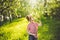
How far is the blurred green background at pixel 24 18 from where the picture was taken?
8.41 feet

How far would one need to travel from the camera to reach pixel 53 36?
8.45 ft

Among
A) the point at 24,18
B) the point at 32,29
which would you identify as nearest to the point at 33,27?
the point at 32,29

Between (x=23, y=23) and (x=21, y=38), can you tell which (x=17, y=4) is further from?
(x=21, y=38)

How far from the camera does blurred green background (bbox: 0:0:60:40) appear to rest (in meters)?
2.56

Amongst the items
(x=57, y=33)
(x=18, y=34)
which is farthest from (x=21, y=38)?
(x=57, y=33)

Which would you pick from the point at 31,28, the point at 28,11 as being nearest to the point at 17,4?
the point at 28,11

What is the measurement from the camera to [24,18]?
2559mm

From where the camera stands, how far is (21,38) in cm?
255

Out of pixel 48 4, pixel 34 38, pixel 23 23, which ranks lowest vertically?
pixel 34 38

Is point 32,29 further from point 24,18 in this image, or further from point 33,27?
point 24,18

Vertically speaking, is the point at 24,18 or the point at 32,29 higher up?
the point at 24,18

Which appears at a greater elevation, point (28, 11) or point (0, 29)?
point (28, 11)

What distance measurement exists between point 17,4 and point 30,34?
37 cm

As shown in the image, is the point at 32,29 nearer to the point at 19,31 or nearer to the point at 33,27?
the point at 33,27
